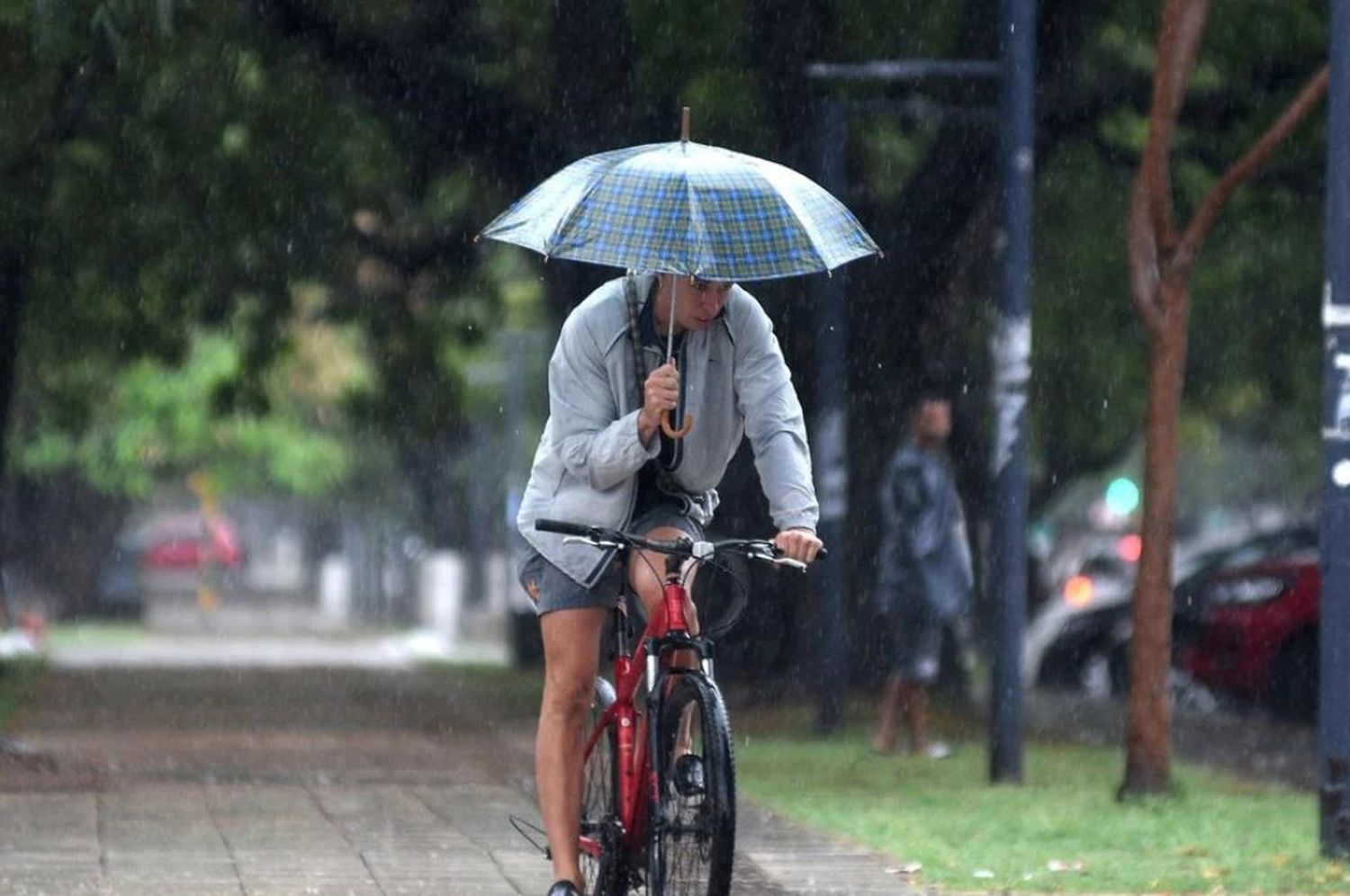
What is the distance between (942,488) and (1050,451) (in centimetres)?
2060

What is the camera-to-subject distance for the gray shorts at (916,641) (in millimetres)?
13773

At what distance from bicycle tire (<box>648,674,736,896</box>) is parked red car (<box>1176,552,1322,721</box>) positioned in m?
11.9

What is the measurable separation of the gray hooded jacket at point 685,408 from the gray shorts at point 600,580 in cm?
5

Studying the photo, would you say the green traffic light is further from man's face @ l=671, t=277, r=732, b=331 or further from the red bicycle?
man's face @ l=671, t=277, r=732, b=331

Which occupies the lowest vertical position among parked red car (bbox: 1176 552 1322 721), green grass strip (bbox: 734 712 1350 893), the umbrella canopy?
green grass strip (bbox: 734 712 1350 893)

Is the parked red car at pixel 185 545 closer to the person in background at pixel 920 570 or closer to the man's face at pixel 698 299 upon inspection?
the person in background at pixel 920 570

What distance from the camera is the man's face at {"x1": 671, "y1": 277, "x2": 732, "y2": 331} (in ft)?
21.8

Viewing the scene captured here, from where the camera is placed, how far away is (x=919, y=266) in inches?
702

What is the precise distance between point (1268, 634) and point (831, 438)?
4.30 meters

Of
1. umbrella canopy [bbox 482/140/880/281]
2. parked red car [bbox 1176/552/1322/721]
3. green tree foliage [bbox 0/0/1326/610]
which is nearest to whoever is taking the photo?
umbrella canopy [bbox 482/140/880/281]

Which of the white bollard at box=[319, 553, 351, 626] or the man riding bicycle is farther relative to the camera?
the white bollard at box=[319, 553, 351, 626]

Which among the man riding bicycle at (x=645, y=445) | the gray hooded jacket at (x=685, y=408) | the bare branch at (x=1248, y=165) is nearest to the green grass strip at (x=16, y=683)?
the bare branch at (x=1248, y=165)

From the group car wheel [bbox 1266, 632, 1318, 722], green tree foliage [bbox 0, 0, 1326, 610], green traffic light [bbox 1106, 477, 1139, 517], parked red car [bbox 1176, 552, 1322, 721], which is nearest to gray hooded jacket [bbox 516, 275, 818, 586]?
green tree foliage [bbox 0, 0, 1326, 610]

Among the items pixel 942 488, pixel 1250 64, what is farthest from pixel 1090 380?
pixel 942 488
